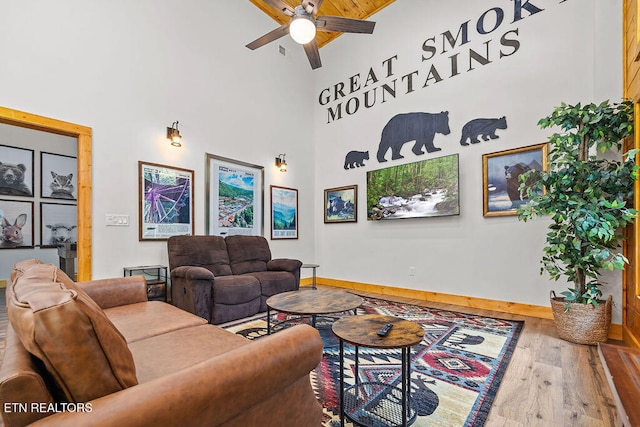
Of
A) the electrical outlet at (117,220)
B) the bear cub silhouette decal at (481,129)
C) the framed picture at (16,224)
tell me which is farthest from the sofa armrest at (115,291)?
the framed picture at (16,224)

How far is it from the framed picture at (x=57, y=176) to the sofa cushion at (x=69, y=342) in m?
5.79

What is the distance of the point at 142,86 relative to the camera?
3709 millimetres

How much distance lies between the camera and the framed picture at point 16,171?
195 inches

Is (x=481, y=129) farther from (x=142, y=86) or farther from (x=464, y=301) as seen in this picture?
(x=142, y=86)

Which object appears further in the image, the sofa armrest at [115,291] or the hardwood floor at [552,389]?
the sofa armrest at [115,291]

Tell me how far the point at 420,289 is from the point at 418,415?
2.88 metres

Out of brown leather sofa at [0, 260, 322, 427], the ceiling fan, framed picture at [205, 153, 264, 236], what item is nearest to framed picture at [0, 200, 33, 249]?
framed picture at [205, 153, 264, 236]

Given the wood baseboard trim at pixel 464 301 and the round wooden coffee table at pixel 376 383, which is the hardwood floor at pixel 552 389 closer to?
the round wooden coffee table at pixel 376 383

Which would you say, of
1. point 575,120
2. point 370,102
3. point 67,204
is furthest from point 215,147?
point 575,120

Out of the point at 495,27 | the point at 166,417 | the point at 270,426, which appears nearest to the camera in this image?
the point at 166,417

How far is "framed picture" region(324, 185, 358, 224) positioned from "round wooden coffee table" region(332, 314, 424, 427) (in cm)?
347

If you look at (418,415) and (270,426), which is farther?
(418,415)

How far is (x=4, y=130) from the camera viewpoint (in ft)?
16.2

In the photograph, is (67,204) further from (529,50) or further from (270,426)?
A: (529,50)
